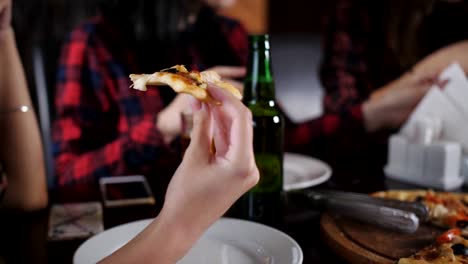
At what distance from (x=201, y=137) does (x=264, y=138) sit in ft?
1.02

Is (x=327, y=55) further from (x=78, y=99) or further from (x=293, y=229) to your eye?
(x=293, y=229)

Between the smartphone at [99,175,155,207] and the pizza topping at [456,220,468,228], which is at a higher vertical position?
the pizza topping at [456,220,468,228]

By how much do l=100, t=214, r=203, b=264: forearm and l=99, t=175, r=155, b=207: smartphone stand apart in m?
0.38

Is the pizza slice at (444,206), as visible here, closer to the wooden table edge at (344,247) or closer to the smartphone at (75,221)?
the wooden table edge at (344,247)

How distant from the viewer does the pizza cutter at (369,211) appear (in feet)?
2.20

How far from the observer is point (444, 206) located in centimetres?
76

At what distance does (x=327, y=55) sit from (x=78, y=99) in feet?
3.20

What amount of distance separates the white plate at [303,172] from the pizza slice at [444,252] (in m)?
0.27

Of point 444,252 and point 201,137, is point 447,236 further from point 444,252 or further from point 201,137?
point 201,137

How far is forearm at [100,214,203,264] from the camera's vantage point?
47 cm

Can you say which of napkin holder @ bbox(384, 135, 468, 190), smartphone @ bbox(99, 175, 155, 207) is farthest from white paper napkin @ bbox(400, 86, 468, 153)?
smartphone @ bbox(99, 175, 155, 207)

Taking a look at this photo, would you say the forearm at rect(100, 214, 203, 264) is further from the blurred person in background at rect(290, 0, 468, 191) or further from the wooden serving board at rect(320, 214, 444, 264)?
the blurred person in background at rect(290, 0, 468, 191)

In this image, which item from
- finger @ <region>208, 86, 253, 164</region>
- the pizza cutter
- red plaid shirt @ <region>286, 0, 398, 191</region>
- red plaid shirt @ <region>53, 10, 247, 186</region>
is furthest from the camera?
red plaid shirt @ <region>286, 0, 398, 191</region>

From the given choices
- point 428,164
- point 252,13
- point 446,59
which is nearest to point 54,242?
point 428,164
